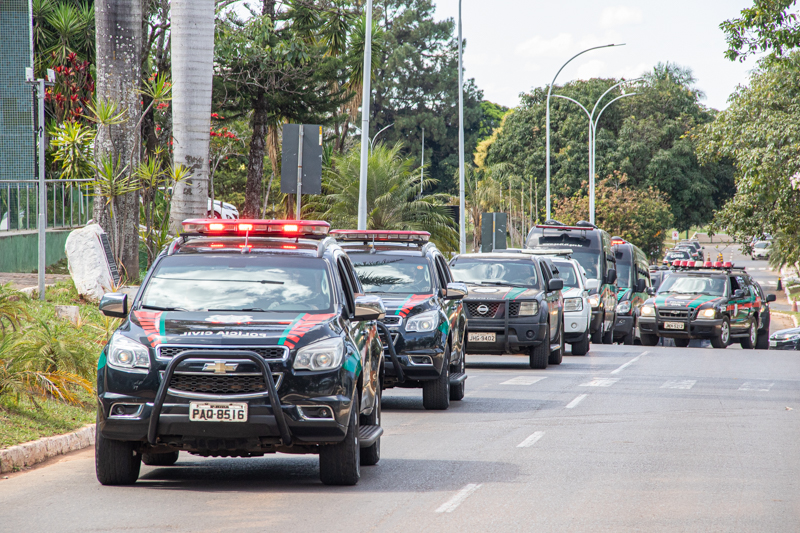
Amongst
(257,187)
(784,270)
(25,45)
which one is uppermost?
(25,45)

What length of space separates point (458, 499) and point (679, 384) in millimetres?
10508

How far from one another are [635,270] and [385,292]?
21759mm

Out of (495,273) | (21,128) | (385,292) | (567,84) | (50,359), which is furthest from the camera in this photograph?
(567,84)

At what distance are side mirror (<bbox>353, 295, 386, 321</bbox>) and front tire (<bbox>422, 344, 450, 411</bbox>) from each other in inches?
172

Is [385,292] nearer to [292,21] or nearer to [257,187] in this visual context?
[257,187]

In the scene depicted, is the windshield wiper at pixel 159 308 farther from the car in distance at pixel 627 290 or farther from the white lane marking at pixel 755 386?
the car in distance at pixel 627 290

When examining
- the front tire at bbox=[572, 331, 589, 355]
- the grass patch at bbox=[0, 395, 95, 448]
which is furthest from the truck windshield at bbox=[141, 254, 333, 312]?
the front tire at bbox=[572, 331, 589, 355]

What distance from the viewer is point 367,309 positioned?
8344 millimetres

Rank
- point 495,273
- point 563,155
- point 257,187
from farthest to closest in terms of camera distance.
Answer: point 563,155, point 257,187, point 495,273

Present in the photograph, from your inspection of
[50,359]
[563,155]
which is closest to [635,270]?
[50,359]

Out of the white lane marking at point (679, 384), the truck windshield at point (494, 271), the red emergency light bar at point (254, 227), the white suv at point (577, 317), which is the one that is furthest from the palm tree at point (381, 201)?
the red emergency light bar at point (254, 227)

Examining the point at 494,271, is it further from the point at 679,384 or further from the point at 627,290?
the point at 627,290

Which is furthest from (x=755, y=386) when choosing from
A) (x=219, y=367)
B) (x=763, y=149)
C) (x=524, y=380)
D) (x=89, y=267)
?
(x=763, y=149)

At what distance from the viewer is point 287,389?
24.1 ft
